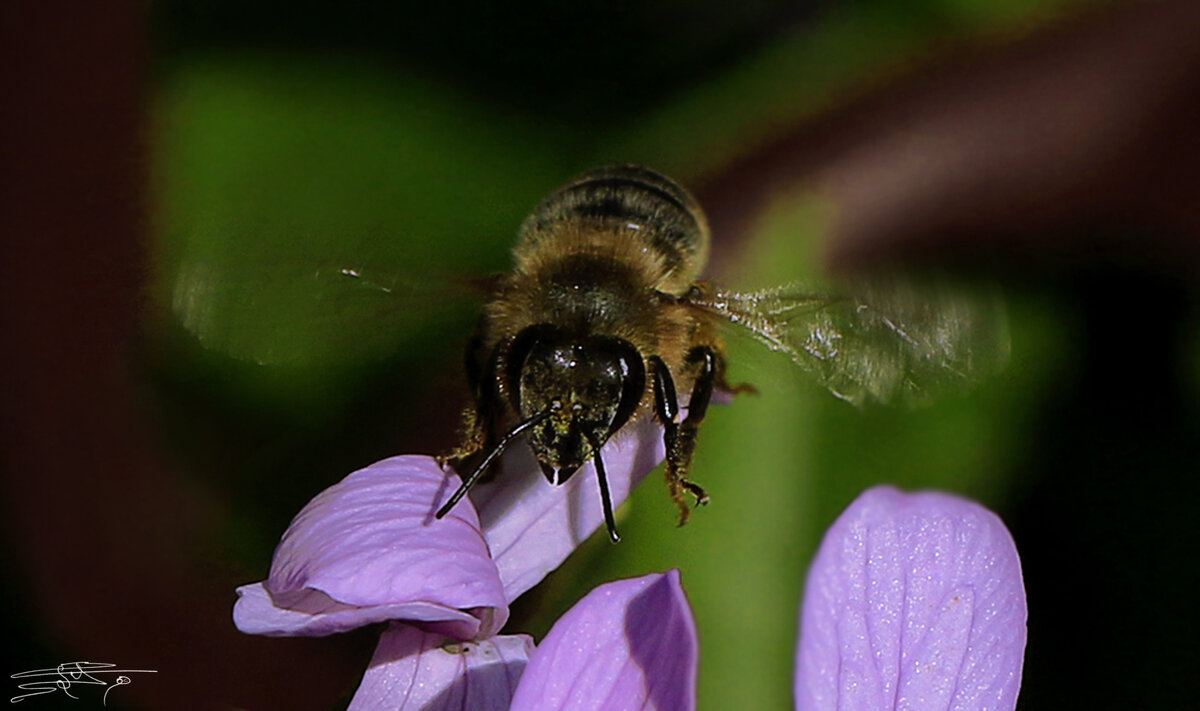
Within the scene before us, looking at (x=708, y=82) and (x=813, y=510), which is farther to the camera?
(x=708, y=82)

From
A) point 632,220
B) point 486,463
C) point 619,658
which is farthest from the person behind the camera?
point 632,220

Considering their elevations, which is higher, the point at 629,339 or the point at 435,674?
the point at 629,339

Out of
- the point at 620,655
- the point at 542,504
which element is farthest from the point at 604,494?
the point at 620,655

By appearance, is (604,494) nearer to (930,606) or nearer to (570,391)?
(570,391)

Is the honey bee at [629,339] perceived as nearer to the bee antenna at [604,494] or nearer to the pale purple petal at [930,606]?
the bee antenna at [604,494]

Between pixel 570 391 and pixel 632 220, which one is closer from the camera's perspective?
pixel 570 391

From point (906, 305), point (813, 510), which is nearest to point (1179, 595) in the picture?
point (813, 510)

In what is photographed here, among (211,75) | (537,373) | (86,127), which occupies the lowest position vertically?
(537,373)

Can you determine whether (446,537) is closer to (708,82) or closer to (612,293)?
(612,293)
